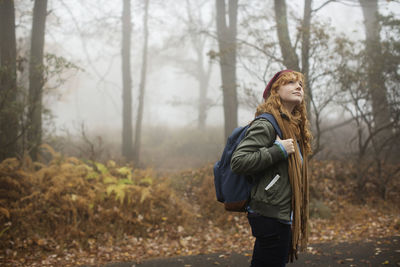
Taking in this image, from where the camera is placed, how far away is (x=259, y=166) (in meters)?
2.20

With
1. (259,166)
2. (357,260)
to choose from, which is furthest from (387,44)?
(259,166)

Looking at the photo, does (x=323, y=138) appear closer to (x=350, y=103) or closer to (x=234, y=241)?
(x=350, y=103)

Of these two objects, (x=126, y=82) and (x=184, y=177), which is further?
(x=126, y=82)

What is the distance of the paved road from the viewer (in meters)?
4.40

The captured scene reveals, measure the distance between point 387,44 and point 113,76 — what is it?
1625 inches

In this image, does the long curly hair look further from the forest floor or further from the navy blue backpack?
the forest floor

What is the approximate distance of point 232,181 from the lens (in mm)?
2402

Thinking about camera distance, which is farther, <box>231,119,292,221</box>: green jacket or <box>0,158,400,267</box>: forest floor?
<box>0,158,400,267</box>: forest floor

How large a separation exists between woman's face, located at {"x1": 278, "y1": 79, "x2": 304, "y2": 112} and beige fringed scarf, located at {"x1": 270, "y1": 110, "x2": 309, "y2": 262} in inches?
6.9

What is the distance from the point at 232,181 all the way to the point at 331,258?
3.26 metres

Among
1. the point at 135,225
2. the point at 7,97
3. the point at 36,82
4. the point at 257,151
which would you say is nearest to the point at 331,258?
the point at 257,151

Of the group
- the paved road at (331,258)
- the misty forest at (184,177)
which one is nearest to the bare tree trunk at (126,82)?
the misty forest at (184,177)

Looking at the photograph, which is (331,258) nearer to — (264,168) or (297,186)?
(297,186)

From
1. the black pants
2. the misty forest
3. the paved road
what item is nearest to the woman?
the black pants
